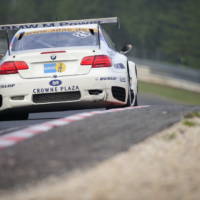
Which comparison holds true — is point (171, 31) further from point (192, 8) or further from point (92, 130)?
point (92, 130)

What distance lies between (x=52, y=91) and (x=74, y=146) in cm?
401

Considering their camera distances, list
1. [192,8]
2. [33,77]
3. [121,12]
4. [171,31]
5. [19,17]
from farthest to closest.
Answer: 1. [19,17]
2. [121,12]
3. [171,31]
4. [192,8]
5. [33,77]

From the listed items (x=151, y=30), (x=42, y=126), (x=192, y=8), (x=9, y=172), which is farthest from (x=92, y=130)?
(x=151, y=30)

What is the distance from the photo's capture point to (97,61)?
11.1m

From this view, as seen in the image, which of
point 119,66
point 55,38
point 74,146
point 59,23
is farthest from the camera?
point 59,23

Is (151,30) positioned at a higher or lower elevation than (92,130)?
lower

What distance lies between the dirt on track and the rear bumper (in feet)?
12.2

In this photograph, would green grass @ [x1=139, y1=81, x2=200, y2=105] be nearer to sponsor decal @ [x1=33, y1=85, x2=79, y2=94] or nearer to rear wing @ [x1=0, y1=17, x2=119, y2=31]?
rear wing @ [x1=0, y1=17, x2=119, y2=31]

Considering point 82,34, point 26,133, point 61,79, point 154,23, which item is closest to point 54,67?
point 61,79

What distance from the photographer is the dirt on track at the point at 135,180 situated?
557 cm

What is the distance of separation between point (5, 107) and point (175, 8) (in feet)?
223

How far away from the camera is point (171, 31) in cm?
7506

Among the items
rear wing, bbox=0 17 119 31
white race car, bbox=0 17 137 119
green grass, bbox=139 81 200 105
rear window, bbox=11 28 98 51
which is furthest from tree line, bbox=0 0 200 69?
white race car, bbox=0 17 137 119

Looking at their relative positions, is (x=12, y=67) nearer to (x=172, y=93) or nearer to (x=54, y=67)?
(x=54, y=67)
